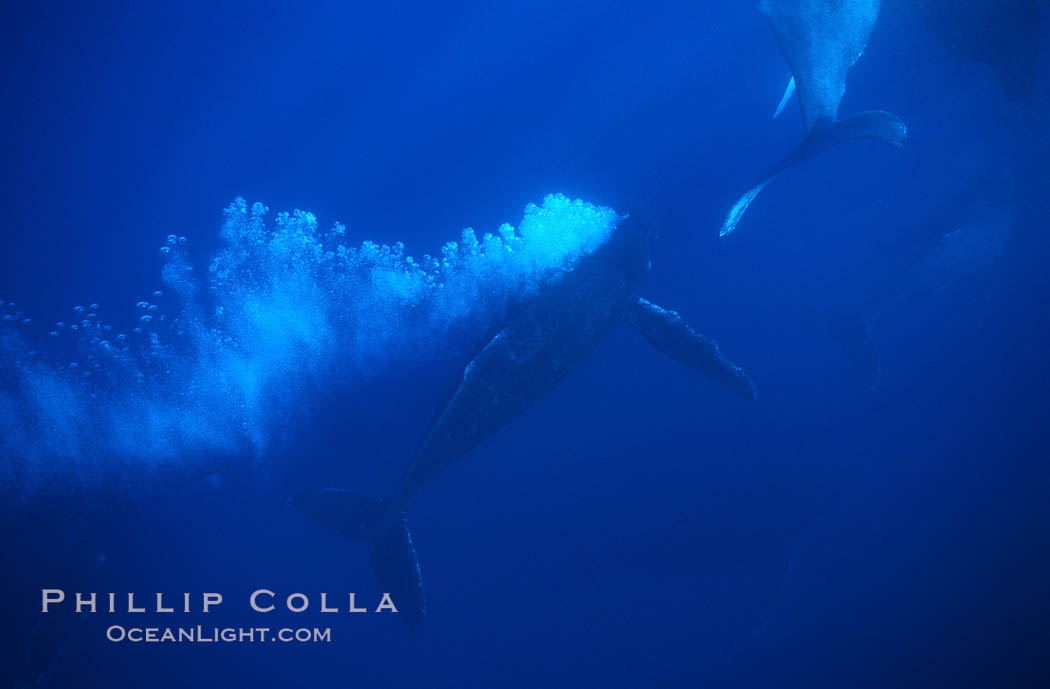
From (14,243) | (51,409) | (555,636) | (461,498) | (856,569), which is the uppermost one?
(14,243)

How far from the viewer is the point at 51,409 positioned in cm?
1571

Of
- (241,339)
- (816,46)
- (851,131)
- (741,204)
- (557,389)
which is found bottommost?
(741,204)

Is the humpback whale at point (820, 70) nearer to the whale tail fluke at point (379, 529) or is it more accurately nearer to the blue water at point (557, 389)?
the blue water at point (557, 389)

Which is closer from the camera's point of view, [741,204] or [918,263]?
[741,204]

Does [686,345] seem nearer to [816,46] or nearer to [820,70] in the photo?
[820,70]

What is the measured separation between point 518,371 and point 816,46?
7048 mm

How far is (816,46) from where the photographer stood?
7371mm

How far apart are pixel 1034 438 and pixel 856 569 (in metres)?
7.64

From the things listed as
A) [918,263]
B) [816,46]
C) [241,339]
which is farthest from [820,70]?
[241,339]

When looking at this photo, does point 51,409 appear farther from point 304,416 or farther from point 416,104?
point 416,104

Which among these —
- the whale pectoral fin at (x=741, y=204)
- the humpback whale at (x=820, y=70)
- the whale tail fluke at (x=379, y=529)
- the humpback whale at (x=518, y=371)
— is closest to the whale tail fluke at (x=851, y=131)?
the humpback whale at (x=820, y=70)

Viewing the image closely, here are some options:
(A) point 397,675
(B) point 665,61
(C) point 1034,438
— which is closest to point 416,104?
(B) point 665,61

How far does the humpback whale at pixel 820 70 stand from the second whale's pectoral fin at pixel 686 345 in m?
4.39

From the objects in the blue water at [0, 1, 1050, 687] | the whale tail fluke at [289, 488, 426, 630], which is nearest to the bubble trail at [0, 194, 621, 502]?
the blue water at [0, 1, 1050, 687]
